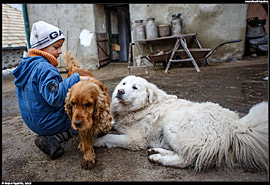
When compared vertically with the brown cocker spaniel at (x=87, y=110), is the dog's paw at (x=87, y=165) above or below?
below

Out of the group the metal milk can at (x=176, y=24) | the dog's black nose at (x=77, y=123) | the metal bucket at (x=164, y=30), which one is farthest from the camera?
the metal bucket at (x=164, y=30)

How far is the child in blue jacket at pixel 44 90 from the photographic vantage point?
209cm

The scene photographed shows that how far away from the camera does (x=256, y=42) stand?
10.8 meters

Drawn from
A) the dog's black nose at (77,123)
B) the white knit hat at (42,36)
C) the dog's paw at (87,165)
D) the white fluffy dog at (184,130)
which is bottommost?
the dog's paw at (87,165)

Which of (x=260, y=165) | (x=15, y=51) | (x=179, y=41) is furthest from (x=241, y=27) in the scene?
(x=15, y=51)

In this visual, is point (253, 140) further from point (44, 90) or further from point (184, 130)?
point (44, 90)

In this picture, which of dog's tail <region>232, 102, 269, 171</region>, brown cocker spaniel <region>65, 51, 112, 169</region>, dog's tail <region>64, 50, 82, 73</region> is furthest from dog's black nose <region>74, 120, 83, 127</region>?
dog's tail <region>64, 50, 82, 73</region>

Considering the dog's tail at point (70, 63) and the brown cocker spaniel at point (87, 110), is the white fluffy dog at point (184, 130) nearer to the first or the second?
the brown cocker spaniel at point (87, 110)

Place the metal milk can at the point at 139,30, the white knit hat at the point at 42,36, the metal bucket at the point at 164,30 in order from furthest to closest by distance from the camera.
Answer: the metal milk can at the point at 139,30
the metal bucket at the point at 164,30
the white knit hat at the point at 42,36

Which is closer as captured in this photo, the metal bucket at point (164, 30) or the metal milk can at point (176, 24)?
the metal milk can at point (176, 24)

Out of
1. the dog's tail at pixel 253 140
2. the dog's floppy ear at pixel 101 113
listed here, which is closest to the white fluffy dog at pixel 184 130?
the dog's tail at pixel 253 140

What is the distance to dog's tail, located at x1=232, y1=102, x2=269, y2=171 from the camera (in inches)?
72.2

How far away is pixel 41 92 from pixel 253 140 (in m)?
2.31

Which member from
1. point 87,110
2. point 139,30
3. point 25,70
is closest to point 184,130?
point 87,110
